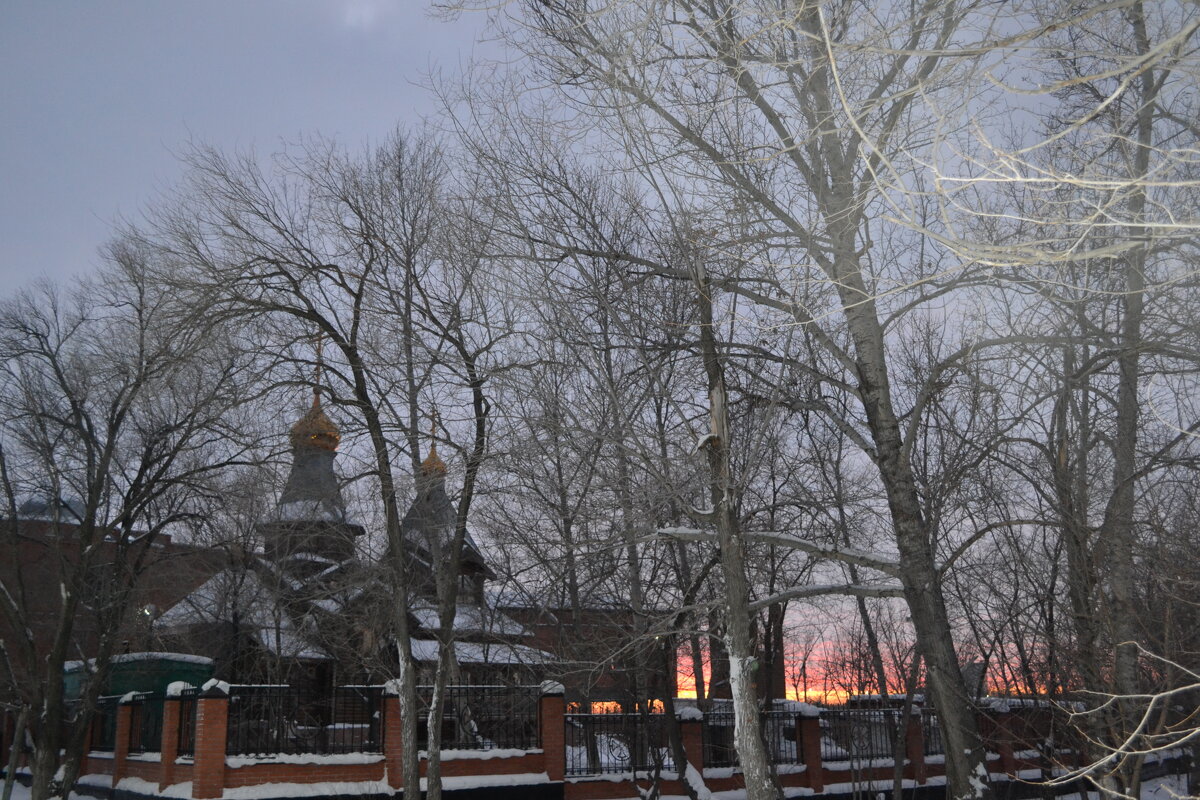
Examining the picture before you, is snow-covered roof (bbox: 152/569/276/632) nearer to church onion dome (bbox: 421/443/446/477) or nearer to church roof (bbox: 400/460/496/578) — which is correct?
church roof (bbox: 400/460/496/578)

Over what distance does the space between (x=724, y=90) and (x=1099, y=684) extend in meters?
6.99

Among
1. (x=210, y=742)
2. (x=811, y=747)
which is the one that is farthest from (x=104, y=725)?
(x=811, y=747)

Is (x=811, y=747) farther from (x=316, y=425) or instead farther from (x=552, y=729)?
(x=316, y=425)

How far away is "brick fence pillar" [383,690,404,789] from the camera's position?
14.9 meters

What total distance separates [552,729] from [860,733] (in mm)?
6839

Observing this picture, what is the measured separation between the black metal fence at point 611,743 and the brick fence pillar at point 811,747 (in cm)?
276

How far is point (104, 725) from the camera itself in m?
21.0

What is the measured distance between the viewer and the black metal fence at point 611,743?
16672mm

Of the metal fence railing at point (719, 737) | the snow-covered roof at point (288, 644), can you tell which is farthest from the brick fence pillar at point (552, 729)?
the snow-covered roof at point (288, 644)

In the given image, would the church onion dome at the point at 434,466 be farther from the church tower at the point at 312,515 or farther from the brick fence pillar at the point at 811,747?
the brick fence pillar at the point at 811,747

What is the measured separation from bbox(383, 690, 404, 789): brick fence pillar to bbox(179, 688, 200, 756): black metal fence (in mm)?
3072

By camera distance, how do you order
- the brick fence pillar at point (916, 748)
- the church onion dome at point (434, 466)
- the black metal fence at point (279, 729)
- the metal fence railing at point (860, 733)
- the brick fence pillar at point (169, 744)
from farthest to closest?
the brick fence pillar at point (916, 748) < the metal fence railing at point (860, 733) < the brick fence pillar at point (169, 744) < the black metal fence at point (279, 729) < the church onion dome at point (434, 466)

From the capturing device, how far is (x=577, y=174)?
40.6ft

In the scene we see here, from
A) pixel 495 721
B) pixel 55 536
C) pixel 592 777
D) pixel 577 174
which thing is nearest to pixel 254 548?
pixel 55 536
